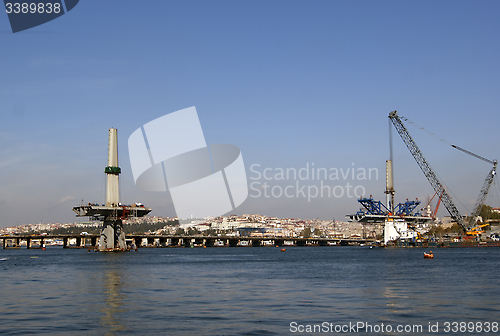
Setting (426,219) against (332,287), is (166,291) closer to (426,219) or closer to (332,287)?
(332,287)

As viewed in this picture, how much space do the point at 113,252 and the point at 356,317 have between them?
103397 millimetres

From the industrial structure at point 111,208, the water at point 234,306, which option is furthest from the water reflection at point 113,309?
the industrial structure at point 111,208

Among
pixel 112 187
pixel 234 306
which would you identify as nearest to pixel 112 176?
pixel 112 187

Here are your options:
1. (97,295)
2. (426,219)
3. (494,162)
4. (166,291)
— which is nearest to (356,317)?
(166,291)

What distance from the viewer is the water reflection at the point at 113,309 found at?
2154 cm

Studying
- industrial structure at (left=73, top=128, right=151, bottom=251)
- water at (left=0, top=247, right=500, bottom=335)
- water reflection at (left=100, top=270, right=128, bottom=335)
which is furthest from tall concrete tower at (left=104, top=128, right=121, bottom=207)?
water reflection at (left=100, top=270, right=128, bottom=335)

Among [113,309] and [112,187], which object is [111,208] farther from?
[113,309]

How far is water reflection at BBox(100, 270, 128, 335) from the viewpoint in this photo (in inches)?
848

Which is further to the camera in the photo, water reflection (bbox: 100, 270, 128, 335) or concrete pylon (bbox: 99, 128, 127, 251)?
concrete pylon (bbox: 99, 128, 127, 251)

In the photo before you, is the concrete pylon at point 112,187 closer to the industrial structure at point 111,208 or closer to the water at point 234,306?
the industrial structure at point 111,208

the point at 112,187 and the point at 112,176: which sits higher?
the point at 112,176

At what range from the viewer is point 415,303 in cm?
2803

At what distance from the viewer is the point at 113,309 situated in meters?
26.5

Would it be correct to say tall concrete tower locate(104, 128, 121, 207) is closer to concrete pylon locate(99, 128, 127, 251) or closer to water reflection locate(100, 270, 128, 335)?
concrete pylon locate(99, 128, 127, 251)
